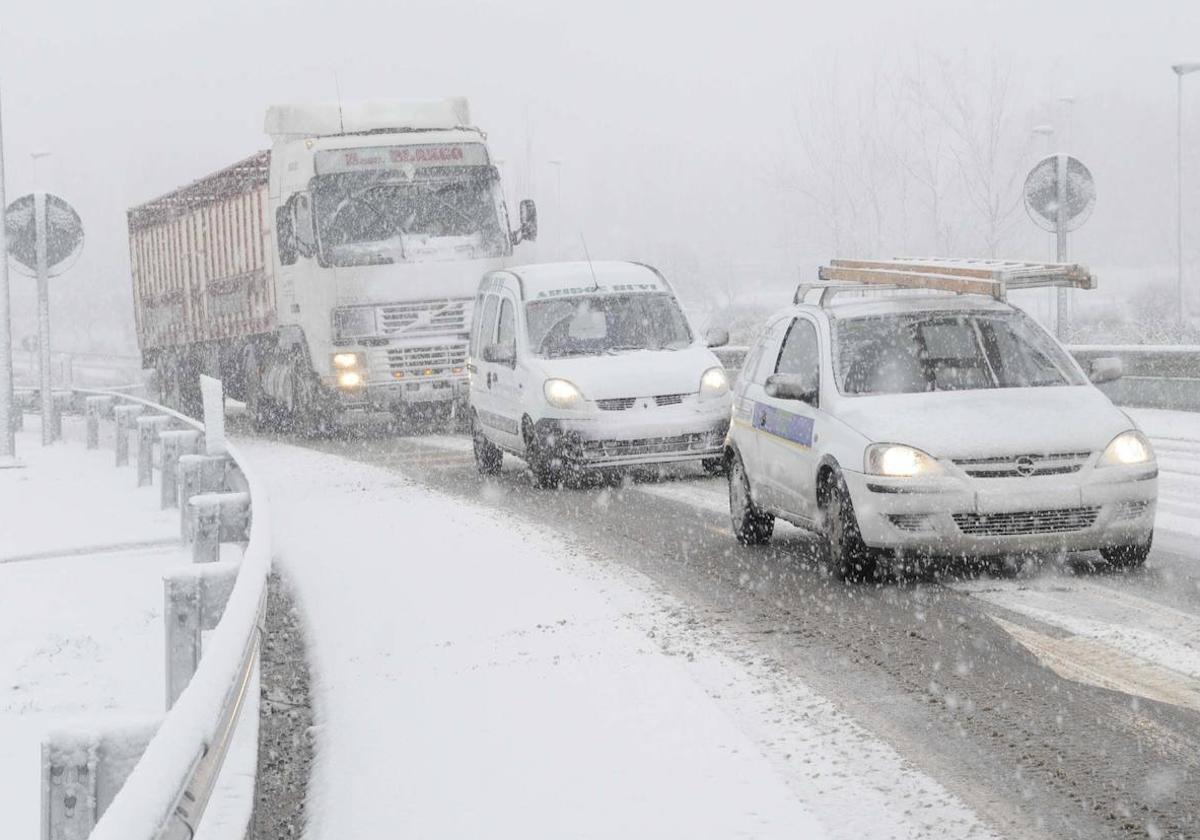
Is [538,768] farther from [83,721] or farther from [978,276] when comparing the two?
[978,276]

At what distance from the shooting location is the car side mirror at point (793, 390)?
32.8 ft

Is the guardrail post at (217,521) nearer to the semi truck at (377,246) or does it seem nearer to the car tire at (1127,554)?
the car tire at (1127,554)

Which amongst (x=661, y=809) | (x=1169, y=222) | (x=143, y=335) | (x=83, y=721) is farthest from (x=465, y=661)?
(x=1169, y=222)

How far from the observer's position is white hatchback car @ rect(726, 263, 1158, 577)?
8906 mm

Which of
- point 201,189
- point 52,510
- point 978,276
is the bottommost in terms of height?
point 52,510

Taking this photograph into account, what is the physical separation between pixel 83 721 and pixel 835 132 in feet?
210

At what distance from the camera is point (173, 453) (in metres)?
14.9

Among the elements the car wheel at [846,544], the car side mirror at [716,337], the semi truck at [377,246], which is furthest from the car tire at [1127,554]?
the semi truck at [377,246]

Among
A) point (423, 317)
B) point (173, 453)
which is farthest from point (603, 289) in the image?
point (423, 317)

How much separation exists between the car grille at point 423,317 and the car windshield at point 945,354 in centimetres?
1165

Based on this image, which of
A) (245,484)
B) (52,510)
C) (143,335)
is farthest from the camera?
(143,335)

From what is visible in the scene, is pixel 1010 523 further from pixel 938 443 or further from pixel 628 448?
pixel 628 448

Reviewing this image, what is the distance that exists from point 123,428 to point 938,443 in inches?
489

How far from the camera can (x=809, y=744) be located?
19.5 ft
